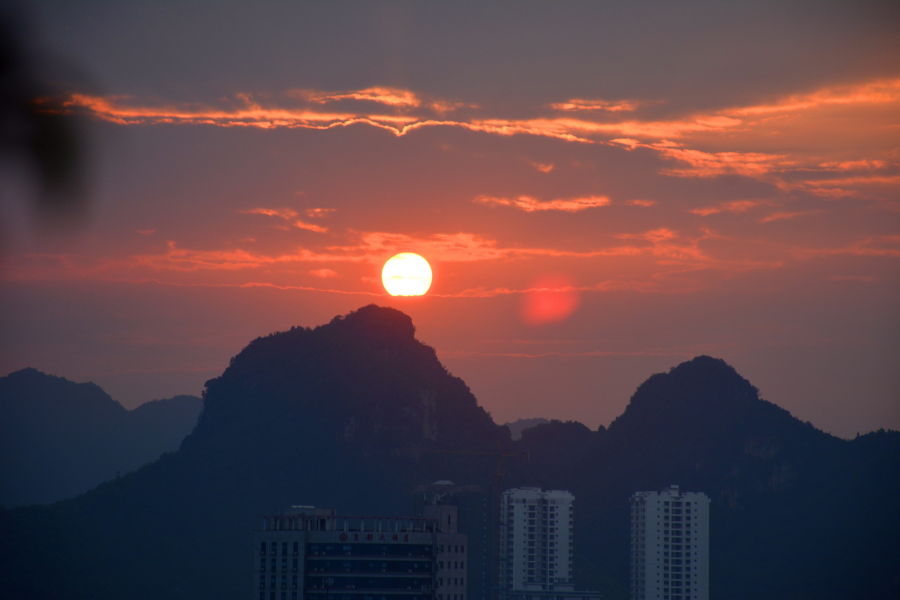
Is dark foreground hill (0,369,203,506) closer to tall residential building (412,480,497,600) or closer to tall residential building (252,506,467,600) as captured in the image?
tall residential building (412,480,497,600)

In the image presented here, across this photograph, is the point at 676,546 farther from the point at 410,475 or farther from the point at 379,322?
the point at 379,322

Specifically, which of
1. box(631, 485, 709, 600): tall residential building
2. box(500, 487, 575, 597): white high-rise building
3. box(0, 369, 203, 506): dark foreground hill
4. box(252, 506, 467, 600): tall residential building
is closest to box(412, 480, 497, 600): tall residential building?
box(500, 487, 575, 597): white high-rise building

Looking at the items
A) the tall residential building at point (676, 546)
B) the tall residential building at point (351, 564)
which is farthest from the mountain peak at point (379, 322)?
the tall residential building at point (351, 564)

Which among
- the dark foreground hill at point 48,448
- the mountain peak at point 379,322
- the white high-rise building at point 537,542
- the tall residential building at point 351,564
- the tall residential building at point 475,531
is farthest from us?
the dark foreground hill at point 48,448

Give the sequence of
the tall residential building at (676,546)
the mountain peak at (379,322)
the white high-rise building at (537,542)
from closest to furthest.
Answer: the tall residential building at (676,546)
the white high-rise building at (537,542)
the mountain peak at (379,322)

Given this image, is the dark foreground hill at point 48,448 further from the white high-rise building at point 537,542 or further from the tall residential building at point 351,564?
the tall residential building at point 351,564

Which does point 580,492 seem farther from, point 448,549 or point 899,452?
point 448,549
